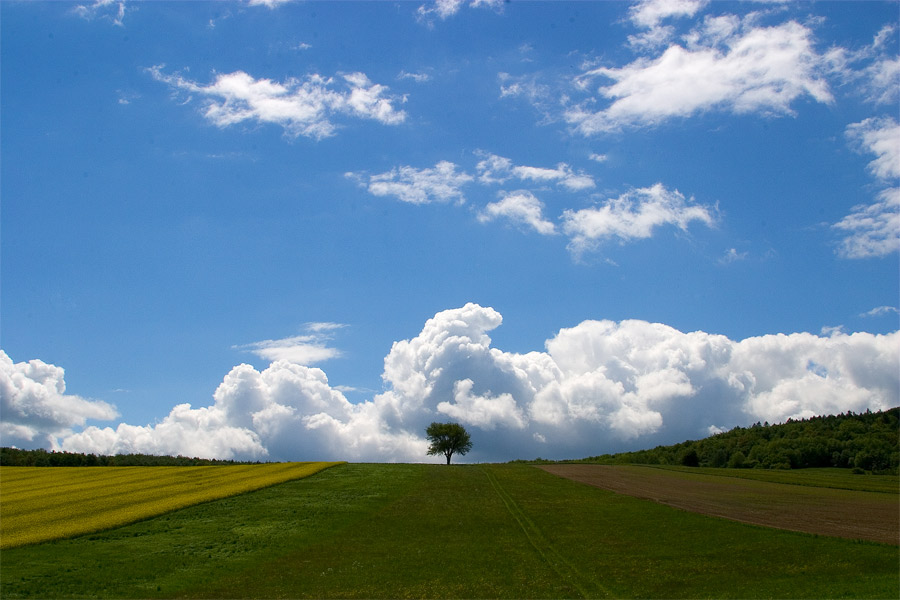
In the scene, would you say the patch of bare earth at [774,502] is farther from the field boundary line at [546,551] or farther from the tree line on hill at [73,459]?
the tree line on hill at [73,459]

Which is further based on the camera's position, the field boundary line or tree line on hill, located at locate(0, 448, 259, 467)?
tree line on hill, located at locate(0, 448, 259, 467)

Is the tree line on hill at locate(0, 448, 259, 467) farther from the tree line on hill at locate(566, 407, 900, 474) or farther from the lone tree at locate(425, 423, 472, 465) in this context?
the tree line on hill at locate(566, 407, 900, 474)

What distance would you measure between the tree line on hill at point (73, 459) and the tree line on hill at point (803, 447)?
8970cm

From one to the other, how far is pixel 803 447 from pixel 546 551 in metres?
118

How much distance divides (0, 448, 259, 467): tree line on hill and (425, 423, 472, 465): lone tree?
4624 cm

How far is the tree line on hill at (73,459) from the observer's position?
4336 inches

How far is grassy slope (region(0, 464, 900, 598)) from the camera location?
28.9 m

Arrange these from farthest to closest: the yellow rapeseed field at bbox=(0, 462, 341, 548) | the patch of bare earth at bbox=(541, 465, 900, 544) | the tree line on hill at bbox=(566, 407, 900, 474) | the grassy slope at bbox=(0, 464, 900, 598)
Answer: the tree line on hill at bbox=(566, 407, 900, 474)
the yellow rapeseed field at bbox=(0, 462, 341, 548)
the patch of bare earth at bbox=(541, 465, 900, 544)
the grassy slope at bbox=(0, 464, 900, 598)

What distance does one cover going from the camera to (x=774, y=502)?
5531 cm

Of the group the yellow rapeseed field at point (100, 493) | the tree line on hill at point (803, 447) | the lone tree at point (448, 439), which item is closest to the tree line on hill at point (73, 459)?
the yellow rapeseed field at point (100, 493)

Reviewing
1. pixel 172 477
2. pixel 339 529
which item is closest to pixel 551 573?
pixel 339 529

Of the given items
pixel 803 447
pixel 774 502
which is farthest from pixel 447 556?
pixel 803 447

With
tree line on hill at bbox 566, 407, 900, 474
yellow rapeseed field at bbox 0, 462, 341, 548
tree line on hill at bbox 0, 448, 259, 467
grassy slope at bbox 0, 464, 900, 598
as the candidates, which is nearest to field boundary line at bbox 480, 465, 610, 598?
grassy slope at bbox 0, 464, 900, 598

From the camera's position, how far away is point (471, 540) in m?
39.3
